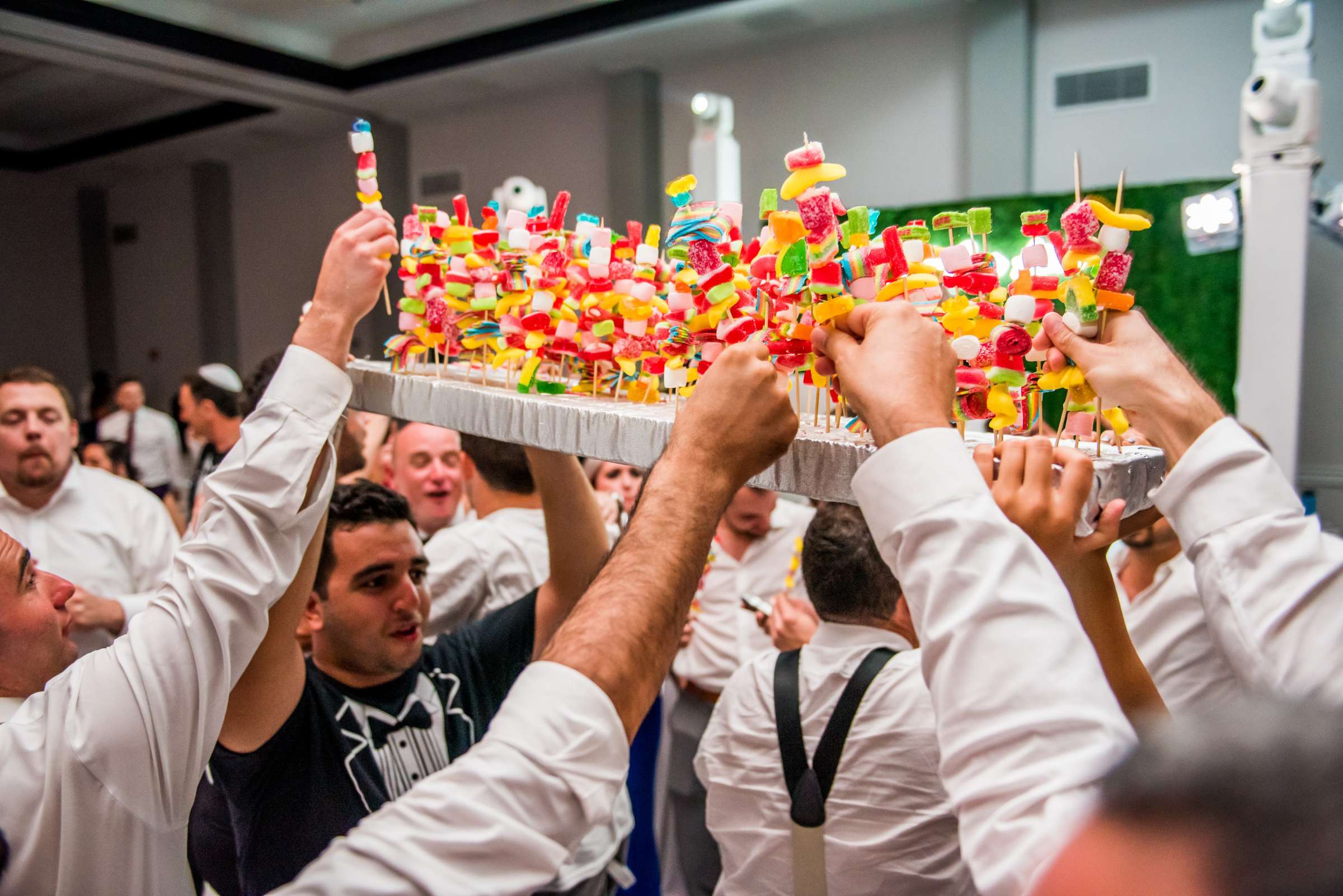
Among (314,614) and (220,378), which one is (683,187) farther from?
(220,378)

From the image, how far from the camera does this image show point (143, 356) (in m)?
11.6

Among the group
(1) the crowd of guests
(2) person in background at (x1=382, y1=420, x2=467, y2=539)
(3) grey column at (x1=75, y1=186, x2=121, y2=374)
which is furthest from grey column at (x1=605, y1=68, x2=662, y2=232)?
(3) grey column at (x1=75, y1=186, x2=121, y2=374)

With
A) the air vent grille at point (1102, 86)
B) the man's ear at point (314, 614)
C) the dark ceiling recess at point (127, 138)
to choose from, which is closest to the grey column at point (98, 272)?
the dark ceiling recess at point (127, 138)

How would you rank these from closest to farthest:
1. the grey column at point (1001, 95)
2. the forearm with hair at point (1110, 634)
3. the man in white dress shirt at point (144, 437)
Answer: the forearm with hair at point (1110, 634) < the grey column at point (1001, 95) < the man in white dress shirt at point (144, 437)

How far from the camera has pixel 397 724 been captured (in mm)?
1677

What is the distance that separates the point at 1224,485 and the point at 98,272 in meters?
13.7

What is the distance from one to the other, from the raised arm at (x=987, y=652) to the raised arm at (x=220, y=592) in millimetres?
760

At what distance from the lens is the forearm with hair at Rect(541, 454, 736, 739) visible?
821mm

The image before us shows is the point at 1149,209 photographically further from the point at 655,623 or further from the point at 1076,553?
the point at 655,623

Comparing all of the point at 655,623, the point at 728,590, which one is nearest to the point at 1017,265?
the point at 655,623

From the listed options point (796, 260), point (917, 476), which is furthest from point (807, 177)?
point (917, 476)

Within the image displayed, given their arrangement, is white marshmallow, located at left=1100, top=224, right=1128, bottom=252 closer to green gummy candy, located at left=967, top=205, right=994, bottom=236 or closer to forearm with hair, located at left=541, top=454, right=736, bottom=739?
green gummy candy, located at left=967, top=205, right=994, bottom=236

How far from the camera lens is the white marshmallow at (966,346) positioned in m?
1.15

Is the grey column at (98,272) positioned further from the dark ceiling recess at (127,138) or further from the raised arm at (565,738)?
the raised arm at (565,738)
